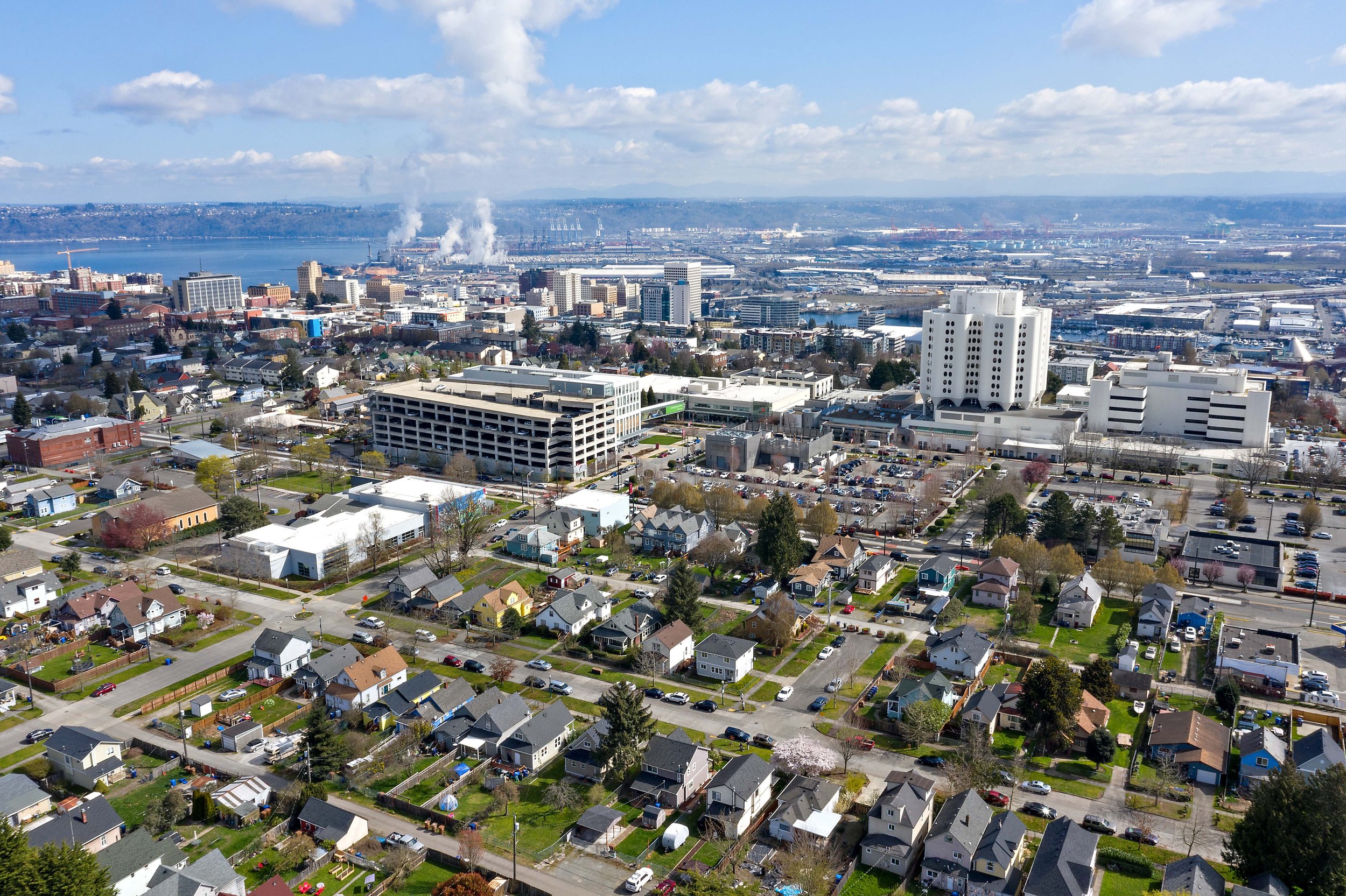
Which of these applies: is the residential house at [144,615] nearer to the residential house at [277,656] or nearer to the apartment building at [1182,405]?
the residential house at [277,656]

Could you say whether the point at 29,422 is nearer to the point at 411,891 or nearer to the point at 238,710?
the point at 238,710

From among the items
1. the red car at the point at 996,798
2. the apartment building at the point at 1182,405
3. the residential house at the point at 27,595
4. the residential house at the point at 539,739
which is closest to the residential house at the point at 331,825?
the residential house at the point at 539,739

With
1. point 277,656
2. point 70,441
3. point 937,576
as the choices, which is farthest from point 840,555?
point 70,441

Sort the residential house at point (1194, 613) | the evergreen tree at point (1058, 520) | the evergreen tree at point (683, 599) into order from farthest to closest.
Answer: the evergreen tree at point (1058, 520), the residential house at point (1194, 613), the evergreen tree at point (683, 599)

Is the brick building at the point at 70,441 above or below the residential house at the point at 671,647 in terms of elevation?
above

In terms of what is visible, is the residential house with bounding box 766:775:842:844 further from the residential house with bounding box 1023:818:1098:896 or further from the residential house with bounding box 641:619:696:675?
the residential house with bounding box 641:619:696:675

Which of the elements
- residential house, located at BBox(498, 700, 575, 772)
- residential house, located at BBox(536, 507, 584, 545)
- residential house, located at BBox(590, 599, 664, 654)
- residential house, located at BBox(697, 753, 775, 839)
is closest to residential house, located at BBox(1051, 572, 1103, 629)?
residential house, located at BBox(590, 599, 664, 654)
